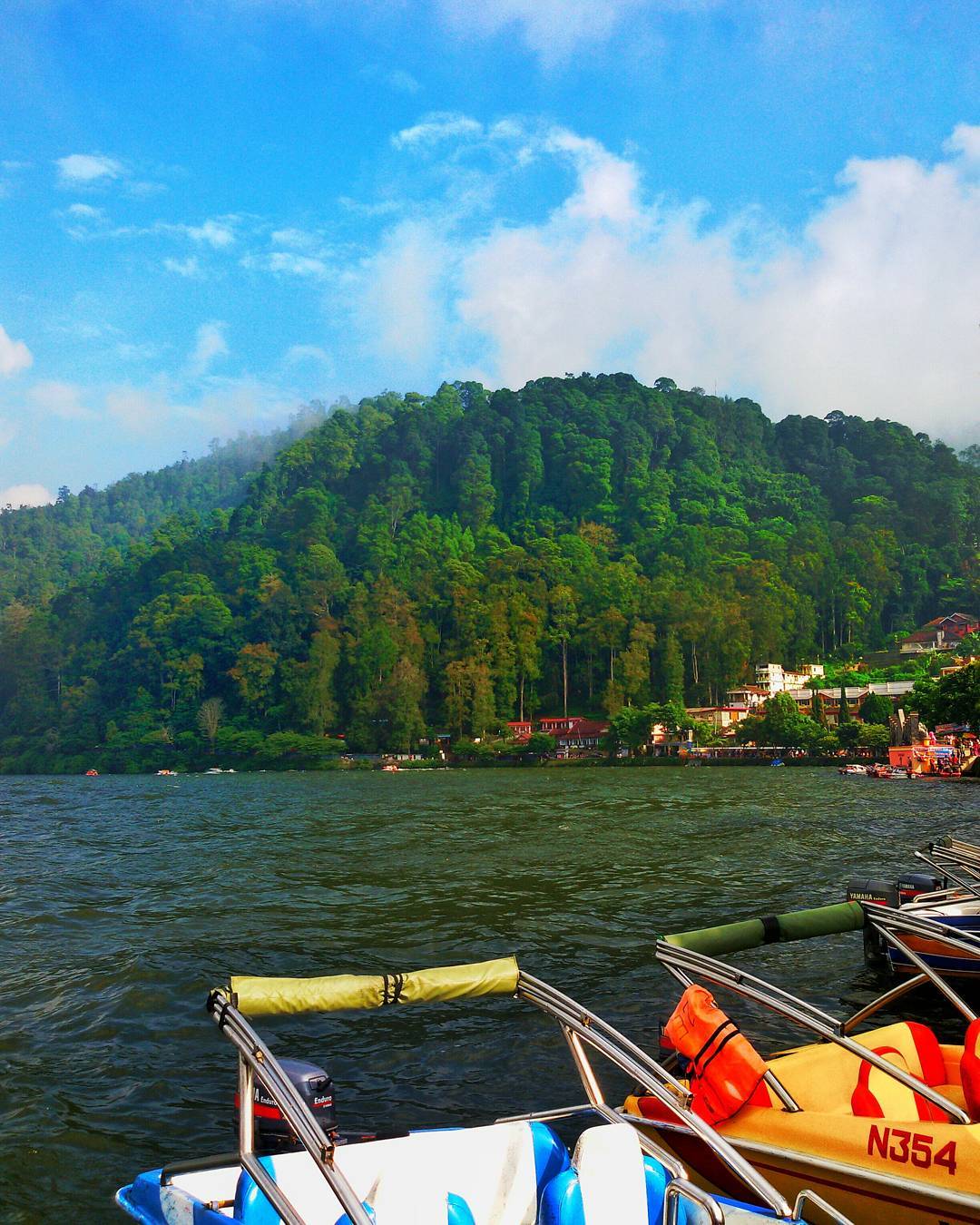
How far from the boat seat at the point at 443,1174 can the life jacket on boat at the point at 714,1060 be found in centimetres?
184

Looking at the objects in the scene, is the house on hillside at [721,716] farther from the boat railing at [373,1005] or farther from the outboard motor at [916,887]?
the boat railing at [373,1005]

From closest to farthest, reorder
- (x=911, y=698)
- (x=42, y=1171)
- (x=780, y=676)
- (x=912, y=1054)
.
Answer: (x=912, y=1054), (x=42, y=1171), (x=911, y=698), (x=780, y=676)

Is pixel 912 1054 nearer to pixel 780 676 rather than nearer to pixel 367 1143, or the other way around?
pixel 367 1143

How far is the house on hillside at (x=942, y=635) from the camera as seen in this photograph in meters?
150

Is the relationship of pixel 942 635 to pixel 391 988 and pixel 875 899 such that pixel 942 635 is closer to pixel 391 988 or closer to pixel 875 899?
pixel 875 899

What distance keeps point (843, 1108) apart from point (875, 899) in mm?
8173

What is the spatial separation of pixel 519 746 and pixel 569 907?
331ft

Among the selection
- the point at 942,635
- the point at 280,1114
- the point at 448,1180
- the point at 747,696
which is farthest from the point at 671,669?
the point at 448,1180

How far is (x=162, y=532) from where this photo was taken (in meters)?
192

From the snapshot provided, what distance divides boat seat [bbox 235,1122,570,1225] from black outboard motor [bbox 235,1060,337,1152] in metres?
1.14

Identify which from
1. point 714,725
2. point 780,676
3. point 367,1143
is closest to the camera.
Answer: point 367,1143

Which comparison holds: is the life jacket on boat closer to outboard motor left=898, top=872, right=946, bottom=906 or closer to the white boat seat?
the white boat seat

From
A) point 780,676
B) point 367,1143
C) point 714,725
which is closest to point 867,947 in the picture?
point 367,1143

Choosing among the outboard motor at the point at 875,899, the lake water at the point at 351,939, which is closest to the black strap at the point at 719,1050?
the lake water at the point at 351,939
